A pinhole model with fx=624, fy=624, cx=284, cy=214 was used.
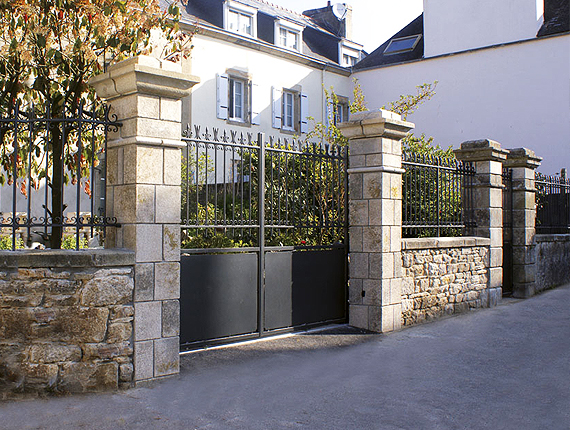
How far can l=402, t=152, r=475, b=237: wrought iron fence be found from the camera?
8.79 m

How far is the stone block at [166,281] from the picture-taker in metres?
5.39

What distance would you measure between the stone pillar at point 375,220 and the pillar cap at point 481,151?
9.10 feet

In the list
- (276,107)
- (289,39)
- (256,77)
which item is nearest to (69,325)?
(256,77)

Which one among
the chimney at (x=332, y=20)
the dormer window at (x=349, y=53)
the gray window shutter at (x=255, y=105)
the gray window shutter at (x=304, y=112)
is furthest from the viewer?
the chimney at (x=332, y=20)

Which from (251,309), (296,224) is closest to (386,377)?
(251,309)

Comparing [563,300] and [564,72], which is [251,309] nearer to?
[563,300]

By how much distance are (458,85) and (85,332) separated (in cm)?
1765

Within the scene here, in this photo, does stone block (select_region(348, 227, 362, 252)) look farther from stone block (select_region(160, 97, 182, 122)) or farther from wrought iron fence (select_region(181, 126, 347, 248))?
stone block (select_region(160, 97, 182, 122))

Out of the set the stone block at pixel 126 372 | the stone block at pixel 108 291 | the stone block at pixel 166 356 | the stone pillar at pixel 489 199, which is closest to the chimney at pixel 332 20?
the stone pillar at pixel 489 199

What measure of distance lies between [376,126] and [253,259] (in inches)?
88.8

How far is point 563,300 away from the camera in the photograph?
10.7 meters

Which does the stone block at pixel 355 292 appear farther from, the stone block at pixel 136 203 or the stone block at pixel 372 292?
the stone block at pixel 136 203

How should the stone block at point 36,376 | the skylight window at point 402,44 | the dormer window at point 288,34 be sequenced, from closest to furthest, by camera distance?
the stone block at point 36,376, the dormer window at point 288,34, the skylight window at point 402,44

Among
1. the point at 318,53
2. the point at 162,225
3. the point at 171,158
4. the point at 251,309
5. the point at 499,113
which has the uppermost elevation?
the point at 318,53
